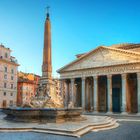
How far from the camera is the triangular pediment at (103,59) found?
3285cm

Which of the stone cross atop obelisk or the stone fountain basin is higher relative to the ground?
the stone cross atop obelisk

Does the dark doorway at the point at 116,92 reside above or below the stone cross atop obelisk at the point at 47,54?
below

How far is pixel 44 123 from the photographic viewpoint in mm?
14438

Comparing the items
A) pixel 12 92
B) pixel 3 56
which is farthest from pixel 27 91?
pixel 3 56

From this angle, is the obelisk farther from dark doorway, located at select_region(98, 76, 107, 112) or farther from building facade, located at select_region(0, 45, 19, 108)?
building facade, located at select_region(0, 45, 19, 108)

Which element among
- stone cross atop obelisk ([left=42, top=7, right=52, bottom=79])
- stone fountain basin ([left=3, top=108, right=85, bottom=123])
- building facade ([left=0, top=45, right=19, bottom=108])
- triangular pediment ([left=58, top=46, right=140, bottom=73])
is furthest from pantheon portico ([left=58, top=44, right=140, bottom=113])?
stone fountain basin ([left=3, top=108, right=85, bottom=123])

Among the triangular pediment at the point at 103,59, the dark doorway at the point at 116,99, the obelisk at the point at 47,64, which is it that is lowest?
the dark doorway at the point at 116,99

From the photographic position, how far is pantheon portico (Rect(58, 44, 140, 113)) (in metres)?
32.9

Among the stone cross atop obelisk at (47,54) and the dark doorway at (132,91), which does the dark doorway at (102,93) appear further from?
the stone cross atop obelisk at (47,54)

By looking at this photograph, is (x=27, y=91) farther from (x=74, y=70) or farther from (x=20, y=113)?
(x=20, y=113)

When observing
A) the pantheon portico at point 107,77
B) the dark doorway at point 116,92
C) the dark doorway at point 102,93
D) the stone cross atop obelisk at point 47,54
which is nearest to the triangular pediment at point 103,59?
the pantheon portico at point 107,77

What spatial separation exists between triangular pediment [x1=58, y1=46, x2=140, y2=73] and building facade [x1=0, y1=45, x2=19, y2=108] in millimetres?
14031

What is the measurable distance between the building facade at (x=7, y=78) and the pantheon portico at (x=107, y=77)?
545 inches

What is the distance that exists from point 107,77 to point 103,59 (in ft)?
9.53
